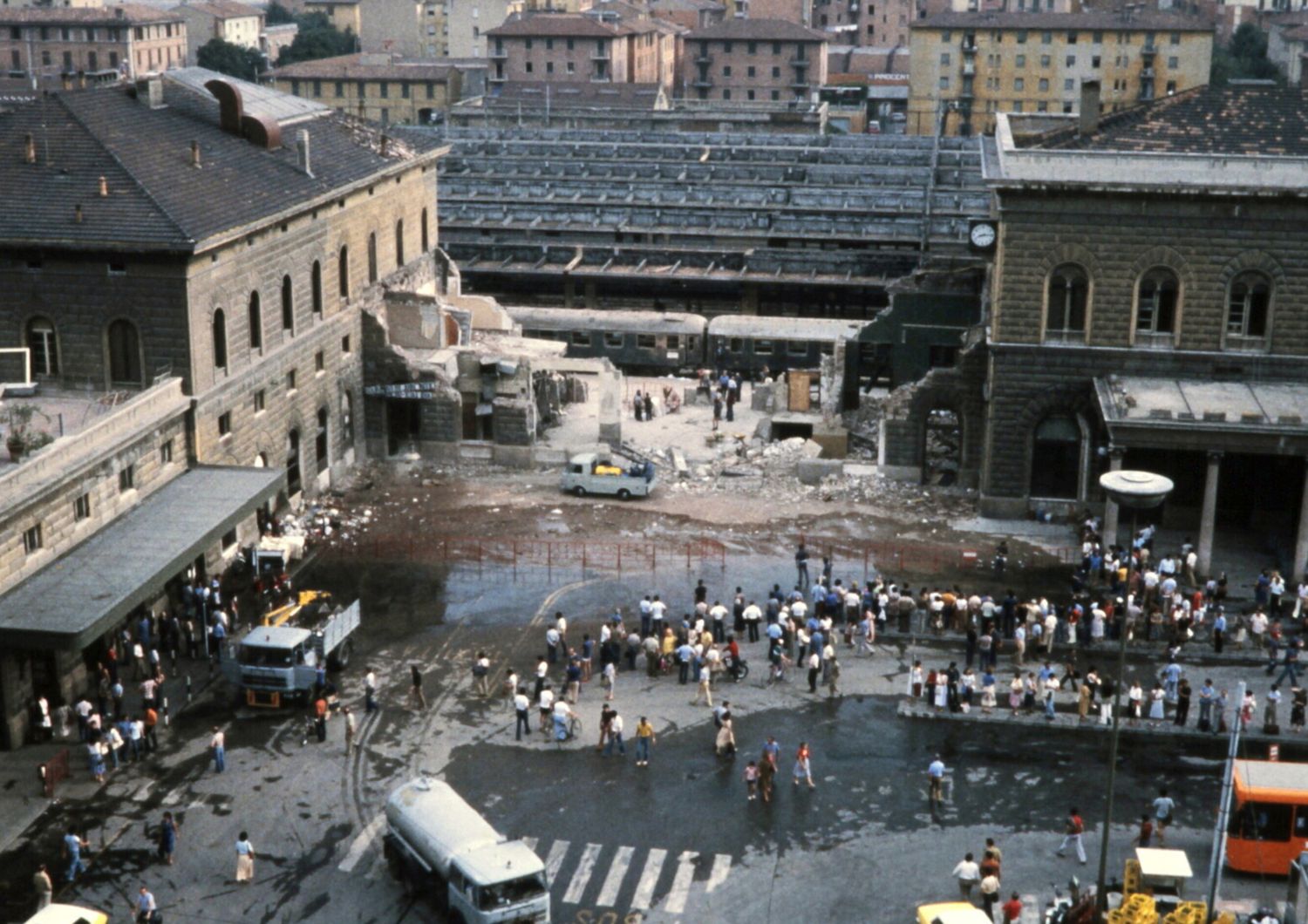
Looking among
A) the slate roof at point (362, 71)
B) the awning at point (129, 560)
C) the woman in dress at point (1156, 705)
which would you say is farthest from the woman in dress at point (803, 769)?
the slate roof at point (362, 71)

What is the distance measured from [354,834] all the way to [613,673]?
10.4m

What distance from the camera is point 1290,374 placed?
56375 millimetres

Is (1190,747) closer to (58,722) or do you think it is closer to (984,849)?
(984,849)

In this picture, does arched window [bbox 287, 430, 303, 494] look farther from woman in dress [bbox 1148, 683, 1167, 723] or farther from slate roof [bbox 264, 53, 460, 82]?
slate roof [bbox 264, 53, 460, 82]

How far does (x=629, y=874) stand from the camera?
118ft

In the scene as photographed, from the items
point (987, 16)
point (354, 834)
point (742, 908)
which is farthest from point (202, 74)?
point (987, 16)

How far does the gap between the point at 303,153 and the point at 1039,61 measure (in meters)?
96.7

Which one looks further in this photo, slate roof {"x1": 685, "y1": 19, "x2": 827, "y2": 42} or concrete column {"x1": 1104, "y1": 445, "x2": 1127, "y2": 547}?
slate roof {"x1": 685, "y1": 19, "x2": 827, "y2": 42}

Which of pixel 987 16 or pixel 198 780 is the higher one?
pixel 987 16

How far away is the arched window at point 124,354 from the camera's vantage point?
5175 centimetres

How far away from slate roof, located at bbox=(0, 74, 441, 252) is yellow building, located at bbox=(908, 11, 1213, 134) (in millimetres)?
88944

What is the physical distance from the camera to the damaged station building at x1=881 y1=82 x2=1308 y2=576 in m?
54.8

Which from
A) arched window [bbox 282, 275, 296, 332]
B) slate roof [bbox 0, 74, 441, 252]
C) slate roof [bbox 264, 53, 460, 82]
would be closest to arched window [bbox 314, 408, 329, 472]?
arched window [bbox 282, 275, 296, 332]

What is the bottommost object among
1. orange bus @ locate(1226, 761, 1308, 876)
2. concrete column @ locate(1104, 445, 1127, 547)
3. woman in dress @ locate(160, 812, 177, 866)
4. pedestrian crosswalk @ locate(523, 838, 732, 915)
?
Result: pedestrian crosswalk @ locate(523, 838, 732, 915)
